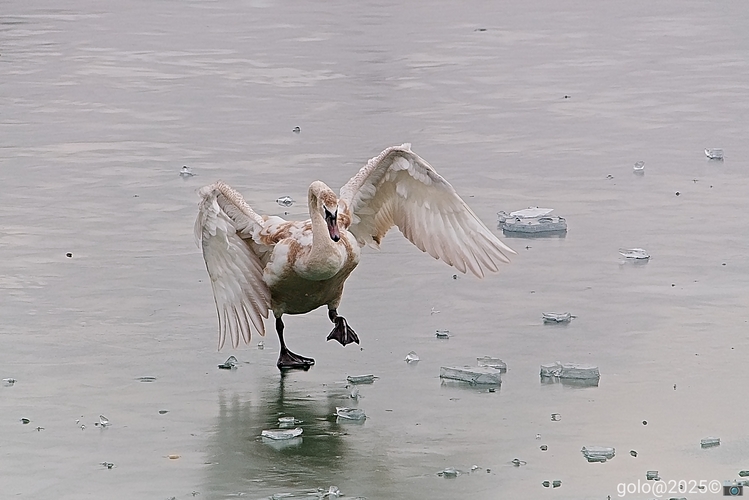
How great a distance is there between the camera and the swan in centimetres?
798

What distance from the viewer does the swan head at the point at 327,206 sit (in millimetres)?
7812

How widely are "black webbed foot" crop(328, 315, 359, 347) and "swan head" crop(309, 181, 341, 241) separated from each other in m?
0.53

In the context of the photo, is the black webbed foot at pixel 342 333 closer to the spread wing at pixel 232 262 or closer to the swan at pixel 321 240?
the swan at pixel 321 240

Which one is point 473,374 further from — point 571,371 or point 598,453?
point 598,453

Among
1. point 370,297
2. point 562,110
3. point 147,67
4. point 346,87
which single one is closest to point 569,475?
point 370,297

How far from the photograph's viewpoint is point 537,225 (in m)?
10.5

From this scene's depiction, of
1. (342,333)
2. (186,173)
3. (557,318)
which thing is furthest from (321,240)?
(186,173)

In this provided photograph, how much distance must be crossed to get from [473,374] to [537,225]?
3.07 m

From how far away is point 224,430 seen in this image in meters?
7.14

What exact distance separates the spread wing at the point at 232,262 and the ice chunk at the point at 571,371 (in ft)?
5.09

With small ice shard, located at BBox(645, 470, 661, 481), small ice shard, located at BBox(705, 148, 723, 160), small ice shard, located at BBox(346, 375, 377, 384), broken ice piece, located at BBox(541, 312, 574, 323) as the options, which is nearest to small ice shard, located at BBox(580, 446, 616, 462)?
small ice shard, located at BBox(645, 470, 661, 481)

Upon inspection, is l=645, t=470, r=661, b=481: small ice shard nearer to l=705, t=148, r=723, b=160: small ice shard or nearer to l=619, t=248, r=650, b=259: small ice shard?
l=619, t=248, r=650, b=259: small ice shard

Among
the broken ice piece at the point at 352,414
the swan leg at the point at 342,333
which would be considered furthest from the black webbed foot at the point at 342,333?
the broken ice piece at the point at 352,414

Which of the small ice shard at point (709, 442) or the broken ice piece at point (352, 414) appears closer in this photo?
the small ice shard at point (709, 442)
